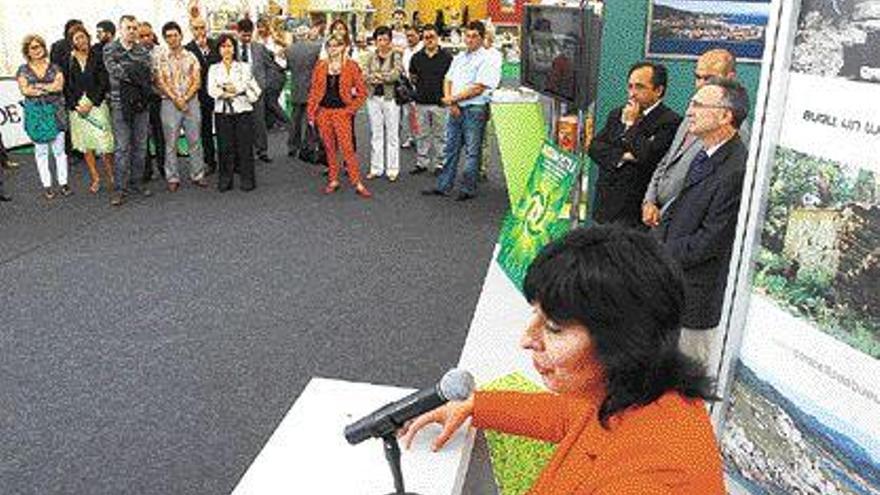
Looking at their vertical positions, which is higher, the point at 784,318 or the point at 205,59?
the point at 205,59

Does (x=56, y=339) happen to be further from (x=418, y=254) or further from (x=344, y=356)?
(x=418, y=254)

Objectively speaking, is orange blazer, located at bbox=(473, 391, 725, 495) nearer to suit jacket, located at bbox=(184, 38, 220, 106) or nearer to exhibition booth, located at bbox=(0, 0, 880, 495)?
exhibition booth, located at bbox=(0, 0, 880, 495)

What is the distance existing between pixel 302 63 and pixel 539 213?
5456 millimetres

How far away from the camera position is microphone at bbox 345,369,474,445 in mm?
1413

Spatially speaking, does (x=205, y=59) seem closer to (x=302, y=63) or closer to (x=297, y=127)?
(x=302, y=63)

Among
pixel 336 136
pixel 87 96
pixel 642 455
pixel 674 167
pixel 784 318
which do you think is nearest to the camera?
pixel 642 455

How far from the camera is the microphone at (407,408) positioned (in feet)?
4.64

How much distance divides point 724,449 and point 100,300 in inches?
140

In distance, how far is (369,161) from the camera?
27.5ft

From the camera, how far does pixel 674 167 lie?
10.0 ft

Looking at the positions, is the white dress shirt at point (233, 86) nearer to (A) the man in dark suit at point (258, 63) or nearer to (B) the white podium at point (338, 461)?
(A) the man in dark suit at point (258, 63)

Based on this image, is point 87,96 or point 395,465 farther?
point 87,96

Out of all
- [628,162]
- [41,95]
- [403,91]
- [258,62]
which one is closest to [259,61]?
[258,62]

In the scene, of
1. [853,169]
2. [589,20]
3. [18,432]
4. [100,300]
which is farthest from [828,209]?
[100,300]
